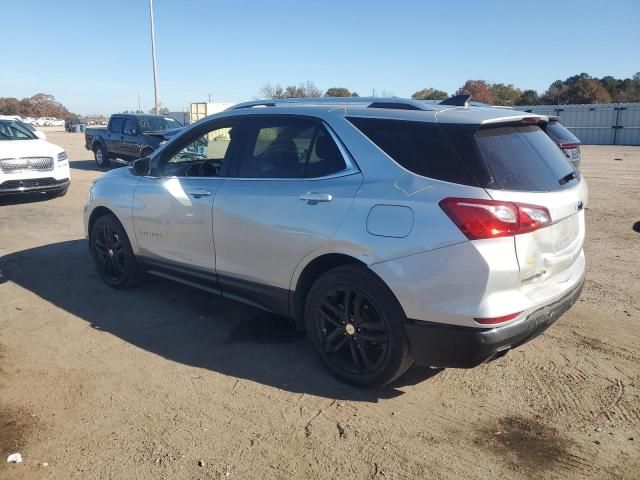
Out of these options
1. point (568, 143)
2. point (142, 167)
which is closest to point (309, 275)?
point (142, 167)

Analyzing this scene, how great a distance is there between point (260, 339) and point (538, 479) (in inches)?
94.4

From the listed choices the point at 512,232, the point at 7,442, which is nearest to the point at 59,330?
the point at 7,442

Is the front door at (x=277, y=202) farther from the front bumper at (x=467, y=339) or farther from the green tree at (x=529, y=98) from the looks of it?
the green tree at (x=529, y=98)

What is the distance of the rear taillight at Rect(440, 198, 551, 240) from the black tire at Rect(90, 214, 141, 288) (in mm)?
3533

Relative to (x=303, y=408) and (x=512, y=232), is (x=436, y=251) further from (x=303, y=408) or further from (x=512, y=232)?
(x=303, y=408)

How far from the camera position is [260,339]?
450 centimetres

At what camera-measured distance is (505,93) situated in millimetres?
55750

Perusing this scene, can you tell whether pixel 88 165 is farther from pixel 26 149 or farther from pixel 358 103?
pixel 358 103

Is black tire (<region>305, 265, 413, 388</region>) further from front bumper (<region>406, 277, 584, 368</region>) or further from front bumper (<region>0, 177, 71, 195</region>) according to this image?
front bumper (<region>0, 177, 71, 195</region>)

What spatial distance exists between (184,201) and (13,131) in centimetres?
889

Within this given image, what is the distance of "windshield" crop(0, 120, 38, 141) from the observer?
36.8 feet

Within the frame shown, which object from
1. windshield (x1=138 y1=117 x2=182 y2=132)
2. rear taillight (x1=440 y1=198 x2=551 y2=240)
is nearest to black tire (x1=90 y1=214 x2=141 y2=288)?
rear taillight (x1=440 y1=198 x2=551 y2=240)

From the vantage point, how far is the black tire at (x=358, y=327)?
3371 millimetres

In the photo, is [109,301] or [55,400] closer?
[55,400]
